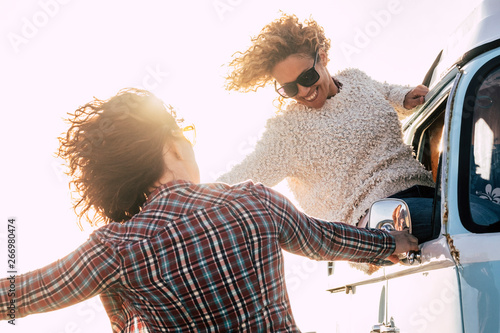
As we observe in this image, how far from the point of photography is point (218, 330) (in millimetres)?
1509

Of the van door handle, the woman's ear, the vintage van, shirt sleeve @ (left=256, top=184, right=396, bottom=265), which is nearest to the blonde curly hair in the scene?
the woman's ear

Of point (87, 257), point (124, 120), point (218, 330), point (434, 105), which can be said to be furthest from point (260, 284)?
point (434, 105)

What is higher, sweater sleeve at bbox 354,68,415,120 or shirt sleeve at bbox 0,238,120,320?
sweater sleeve at bbox 354,68,415,120

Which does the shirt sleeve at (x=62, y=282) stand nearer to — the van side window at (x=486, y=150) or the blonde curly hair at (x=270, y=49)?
the van side window at (x=486, y=150)

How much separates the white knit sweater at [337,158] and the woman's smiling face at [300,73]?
47 millimetres

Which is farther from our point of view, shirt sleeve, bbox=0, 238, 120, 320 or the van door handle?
the van door handle

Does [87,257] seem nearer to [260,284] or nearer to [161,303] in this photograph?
[161,303]

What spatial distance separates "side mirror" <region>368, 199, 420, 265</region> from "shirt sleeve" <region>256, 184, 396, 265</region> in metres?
0.06

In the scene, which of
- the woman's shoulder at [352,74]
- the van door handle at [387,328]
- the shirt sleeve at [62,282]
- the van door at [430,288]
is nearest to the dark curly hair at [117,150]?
the shirt sleeve at [62,282]

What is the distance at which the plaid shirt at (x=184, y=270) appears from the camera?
148cm

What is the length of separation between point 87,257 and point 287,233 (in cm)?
59

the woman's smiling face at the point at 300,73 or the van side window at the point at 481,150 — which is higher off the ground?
the woman's smiling face at the point at 300,73

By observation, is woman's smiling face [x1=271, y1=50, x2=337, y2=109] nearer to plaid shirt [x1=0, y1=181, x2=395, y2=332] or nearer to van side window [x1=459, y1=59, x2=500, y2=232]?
van side window [x1=459, y1=59, x2=500, y2=232]

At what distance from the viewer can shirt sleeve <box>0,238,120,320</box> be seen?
1.47 meters
